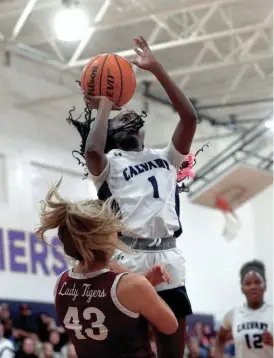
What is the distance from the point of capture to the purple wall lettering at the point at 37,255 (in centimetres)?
1335

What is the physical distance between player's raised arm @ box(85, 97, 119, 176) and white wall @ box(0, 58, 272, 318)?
9114mm

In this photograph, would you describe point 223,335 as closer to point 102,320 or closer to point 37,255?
point 102,320

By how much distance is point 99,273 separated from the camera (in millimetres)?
3250

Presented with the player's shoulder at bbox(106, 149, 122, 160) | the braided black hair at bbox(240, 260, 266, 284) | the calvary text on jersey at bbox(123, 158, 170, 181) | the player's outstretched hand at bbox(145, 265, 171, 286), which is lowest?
the player's outstretched hand at bbox(145, 265, 171, 286)

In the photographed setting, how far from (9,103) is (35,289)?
3.18 meters

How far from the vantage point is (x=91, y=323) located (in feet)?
10.6

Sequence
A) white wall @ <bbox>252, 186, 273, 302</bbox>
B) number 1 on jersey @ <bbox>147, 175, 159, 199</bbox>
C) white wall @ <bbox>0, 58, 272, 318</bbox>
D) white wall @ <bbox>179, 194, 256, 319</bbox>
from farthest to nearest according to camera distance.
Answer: white wall @ <bbox>252, 186, 273, 302</bbox>, white wall @ <bbox>179, 194, 256, 319</bbox>, white wall @ <bbox>0, 58, 272, 318</bbox>, number 1 on jersey @ <bbox>147, 175, 159, 199</bbox>

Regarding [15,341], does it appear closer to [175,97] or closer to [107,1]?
[107,1]

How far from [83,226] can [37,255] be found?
1041 cm

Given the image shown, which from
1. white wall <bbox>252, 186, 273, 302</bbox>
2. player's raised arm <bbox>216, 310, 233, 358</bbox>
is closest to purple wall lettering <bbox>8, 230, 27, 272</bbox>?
player's raised arm <bbox>216, 310, 233, 358</bbox>

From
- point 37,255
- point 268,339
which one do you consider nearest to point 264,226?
point 37,255

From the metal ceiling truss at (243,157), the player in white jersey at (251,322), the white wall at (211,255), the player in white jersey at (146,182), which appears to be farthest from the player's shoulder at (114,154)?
the white wall at (211,255)

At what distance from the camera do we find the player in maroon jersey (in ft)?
10.4

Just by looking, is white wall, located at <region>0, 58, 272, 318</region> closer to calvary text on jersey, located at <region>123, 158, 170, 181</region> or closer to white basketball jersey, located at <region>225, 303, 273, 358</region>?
white basketball jersey, located at <region>225, 303, 273, 358</region>
